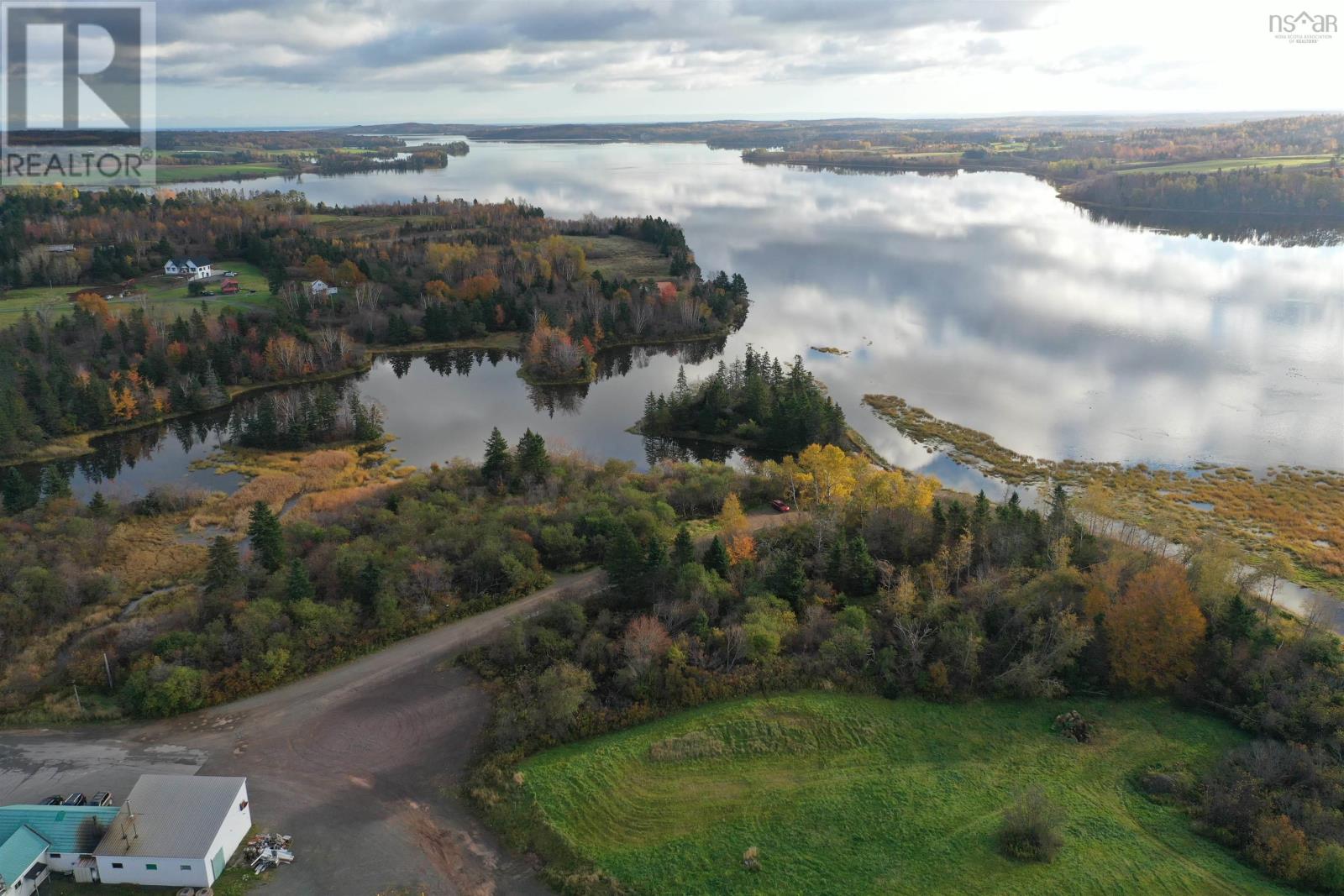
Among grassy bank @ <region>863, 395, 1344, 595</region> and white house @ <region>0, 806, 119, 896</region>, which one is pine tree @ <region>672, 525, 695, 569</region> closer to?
grassy bank @ <region>863, 395, 1344, 595</region>

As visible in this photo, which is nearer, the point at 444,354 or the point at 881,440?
the point at 881,440

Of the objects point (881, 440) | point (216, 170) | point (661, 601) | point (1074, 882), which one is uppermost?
point (216, 170)

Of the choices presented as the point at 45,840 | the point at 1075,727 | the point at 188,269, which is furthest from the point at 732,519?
the point at 188,269

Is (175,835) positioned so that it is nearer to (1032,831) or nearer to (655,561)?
(655,561)

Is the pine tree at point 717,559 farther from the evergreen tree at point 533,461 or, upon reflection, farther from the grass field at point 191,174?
the grass field at point 191,174

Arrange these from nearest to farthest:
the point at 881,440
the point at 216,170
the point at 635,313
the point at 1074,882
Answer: the point at 1074,882
the point at 881,440
the point at 635,313
the point at 216,170

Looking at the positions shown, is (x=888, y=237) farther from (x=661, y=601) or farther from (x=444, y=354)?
(x=661, y=601)

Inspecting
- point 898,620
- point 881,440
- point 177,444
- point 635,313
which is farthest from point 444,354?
point 898,620
